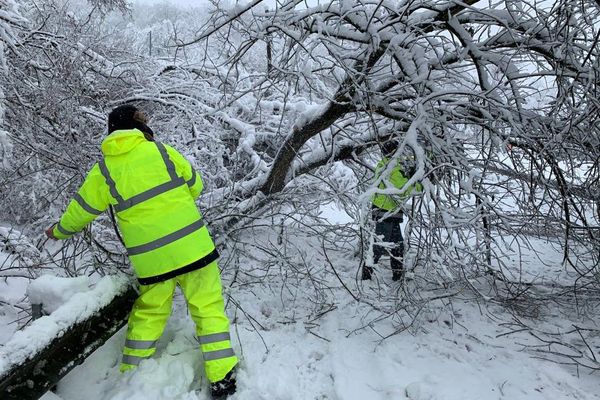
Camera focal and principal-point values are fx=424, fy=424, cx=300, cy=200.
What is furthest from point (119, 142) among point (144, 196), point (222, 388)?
point (222, 388)

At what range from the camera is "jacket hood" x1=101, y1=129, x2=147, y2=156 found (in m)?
2.39

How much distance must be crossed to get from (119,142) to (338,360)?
1931 mm

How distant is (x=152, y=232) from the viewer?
243 cm

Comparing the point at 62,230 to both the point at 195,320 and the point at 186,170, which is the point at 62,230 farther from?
the point at 195,320

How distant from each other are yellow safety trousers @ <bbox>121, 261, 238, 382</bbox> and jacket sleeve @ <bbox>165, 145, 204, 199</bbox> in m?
0.50

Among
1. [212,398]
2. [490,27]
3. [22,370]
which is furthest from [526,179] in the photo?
[22,370]

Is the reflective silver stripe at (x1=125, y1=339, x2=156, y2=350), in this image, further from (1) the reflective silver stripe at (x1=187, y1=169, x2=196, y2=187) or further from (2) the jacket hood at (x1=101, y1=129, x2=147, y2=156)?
(2) the jacket hood at (x1=101, y1=129, x2=147, y2=156)

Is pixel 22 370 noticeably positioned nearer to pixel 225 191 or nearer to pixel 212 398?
pixel 212 398

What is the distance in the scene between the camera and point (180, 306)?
3.17 meters

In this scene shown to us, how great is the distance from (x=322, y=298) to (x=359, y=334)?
1.74 ft

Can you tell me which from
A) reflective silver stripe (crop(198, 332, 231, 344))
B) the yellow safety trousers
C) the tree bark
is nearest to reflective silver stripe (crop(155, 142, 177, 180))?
the yellow safety trousers

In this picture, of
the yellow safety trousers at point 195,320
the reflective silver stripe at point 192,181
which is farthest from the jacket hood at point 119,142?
the yellow safety trousers at point 195,320

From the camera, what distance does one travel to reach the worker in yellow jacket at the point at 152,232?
7.89 ft

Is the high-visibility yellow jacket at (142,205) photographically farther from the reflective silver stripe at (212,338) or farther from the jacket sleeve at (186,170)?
the reflective silver stripe at (212,338)
